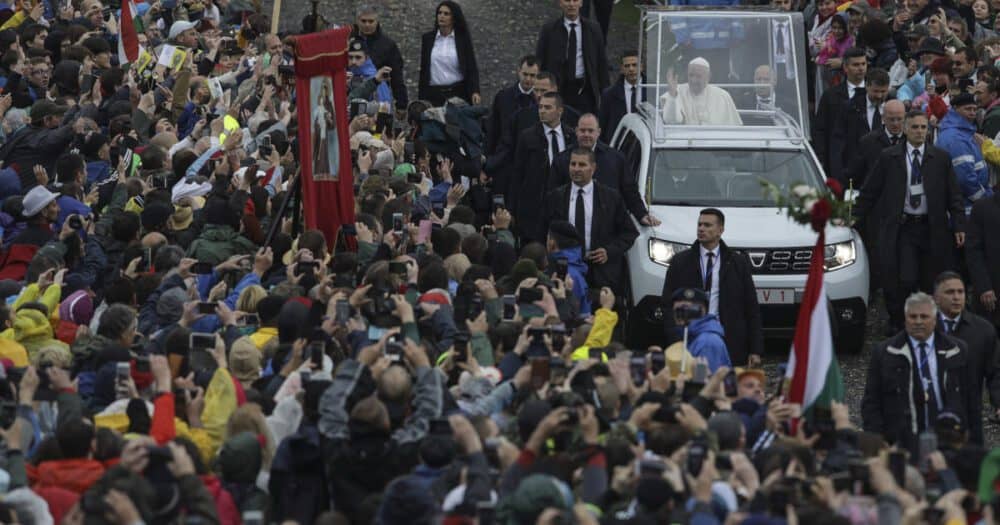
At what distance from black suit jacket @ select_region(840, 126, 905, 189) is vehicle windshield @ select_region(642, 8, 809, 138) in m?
0.91

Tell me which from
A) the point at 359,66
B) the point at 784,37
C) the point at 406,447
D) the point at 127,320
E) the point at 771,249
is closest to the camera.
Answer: the point at 406,447

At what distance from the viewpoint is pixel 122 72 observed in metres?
21.5

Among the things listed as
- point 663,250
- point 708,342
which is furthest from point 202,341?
point 663,250

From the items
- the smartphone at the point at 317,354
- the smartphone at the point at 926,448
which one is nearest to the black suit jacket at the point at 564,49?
the smartphone at the point at 317,354

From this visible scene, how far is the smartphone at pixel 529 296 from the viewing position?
1352 centimetres

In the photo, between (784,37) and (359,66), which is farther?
(359,66)

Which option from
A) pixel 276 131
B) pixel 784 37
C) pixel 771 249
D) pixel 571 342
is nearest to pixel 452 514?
pixel 571 342

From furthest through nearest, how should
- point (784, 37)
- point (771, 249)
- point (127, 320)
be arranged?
point (784, 37), point (771, 249), point (127, 320)

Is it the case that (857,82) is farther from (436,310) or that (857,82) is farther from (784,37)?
(436,310)

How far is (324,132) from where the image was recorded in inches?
606

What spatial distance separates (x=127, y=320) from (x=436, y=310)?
1.84 m

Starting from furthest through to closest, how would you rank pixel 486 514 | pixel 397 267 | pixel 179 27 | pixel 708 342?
pixel 179 27 → pixel 397 267 → pixel 708 342 → pixel 486 514

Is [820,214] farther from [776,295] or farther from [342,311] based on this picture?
[776,295]

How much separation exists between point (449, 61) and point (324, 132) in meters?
6.62
